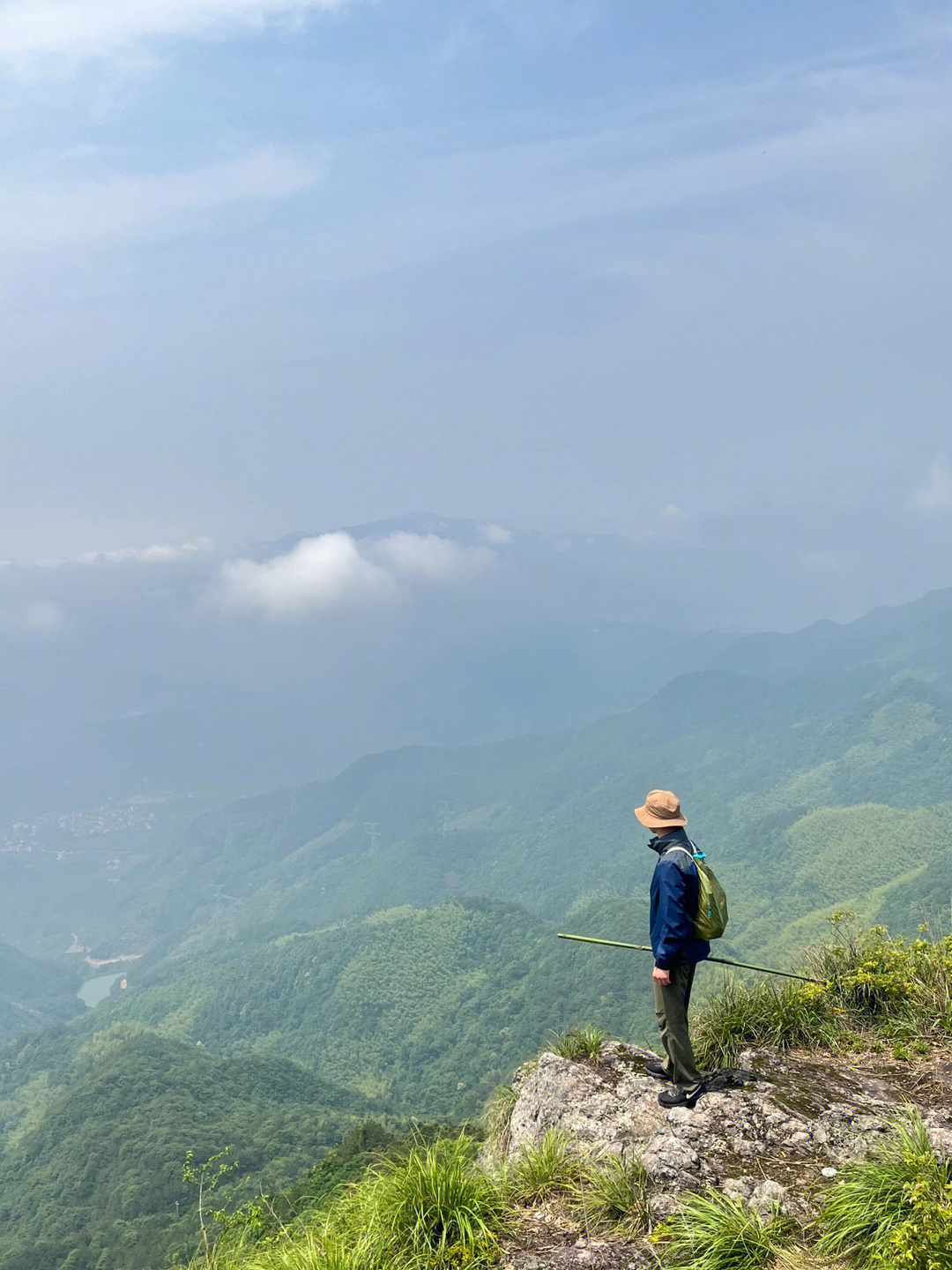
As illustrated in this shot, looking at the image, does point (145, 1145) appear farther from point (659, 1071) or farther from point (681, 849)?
point (681, 849)

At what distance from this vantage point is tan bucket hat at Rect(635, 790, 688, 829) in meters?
6.98

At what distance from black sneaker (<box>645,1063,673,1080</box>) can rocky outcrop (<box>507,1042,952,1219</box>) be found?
7 centimetres

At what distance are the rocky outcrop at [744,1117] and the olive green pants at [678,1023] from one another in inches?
9.6

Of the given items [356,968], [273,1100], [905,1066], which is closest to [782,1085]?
[905,1066]

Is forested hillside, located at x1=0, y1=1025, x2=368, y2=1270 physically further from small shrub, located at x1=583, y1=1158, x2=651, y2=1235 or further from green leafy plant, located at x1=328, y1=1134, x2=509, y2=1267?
small shrub, located at x1=583, y1=1158, x2=651, y2=1235

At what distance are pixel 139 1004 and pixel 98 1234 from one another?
4765 inches

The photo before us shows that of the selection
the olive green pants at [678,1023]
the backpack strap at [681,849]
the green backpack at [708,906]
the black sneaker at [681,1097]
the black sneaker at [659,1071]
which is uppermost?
the backpack strap at [681,849]

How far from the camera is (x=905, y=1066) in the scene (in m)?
7.64

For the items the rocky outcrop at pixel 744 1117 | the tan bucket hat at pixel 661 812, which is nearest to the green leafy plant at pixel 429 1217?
the rocky outcrop at pixel 744 1117

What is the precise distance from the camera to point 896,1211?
5000 millimetres

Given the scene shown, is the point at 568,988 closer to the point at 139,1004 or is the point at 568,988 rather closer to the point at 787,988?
the point at 139,1004

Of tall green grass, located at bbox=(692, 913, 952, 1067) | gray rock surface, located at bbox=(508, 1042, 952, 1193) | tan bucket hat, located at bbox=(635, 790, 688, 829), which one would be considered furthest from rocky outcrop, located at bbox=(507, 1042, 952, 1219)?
tan bucket hat, located at bbox=(635, 790, 688, 829)

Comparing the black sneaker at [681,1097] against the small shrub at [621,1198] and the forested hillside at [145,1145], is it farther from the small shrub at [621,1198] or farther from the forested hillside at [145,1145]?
the forested hillside at [145,1145]

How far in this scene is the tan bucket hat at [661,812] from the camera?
6984 mm
